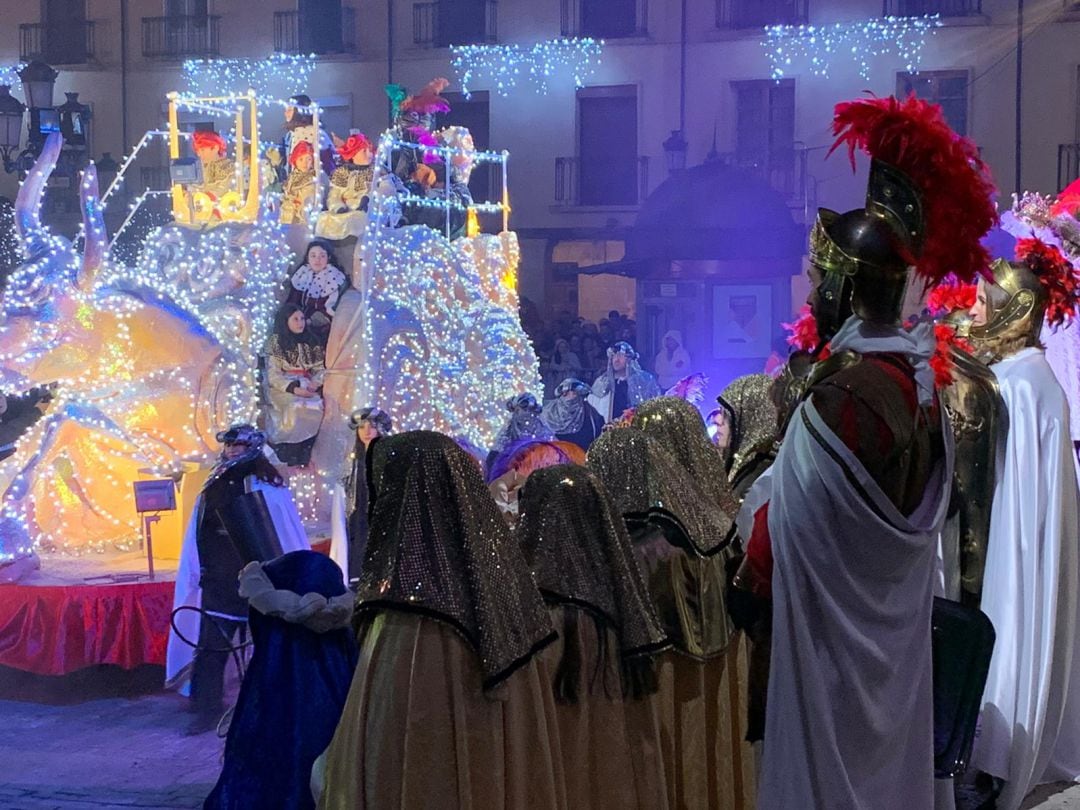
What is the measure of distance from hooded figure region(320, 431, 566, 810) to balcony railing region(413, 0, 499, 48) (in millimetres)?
21816

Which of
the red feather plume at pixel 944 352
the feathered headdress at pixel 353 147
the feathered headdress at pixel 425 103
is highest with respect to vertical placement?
the feathered headdress at pixel 425 103

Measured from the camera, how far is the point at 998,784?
5508mm

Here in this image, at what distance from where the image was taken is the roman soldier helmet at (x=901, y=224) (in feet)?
12.4

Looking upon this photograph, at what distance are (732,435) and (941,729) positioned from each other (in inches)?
91.7

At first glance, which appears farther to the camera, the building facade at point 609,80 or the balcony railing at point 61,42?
the balcony railing at point 61,42

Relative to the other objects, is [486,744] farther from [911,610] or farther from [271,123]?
[271,123]

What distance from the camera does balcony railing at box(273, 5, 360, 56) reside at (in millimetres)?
24438

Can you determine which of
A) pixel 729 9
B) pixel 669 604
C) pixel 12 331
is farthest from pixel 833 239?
pixel 729 9

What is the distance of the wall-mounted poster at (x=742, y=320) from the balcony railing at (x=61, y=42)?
38.5 ft

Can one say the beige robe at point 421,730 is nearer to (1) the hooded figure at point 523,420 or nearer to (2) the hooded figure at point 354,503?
(2) the hooded figure at point 354,503

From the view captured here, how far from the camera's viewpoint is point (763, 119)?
Answer: 23047mm

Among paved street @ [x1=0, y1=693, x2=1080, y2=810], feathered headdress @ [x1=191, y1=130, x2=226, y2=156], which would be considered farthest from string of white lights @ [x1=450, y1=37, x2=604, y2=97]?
paved street @ [x1=0, y1=693, x2=1080, y2=810]

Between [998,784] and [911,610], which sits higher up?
[911,610]

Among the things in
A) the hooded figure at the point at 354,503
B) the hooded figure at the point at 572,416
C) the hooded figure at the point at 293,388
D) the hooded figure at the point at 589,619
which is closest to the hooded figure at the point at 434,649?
the hooded figure at the point at 589,619
